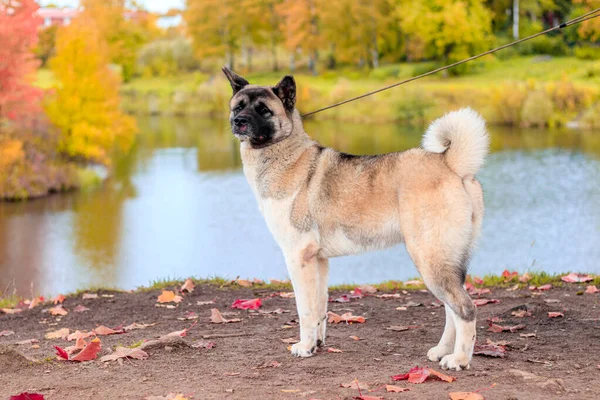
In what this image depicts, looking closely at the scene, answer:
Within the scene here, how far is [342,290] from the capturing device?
33.8 feet

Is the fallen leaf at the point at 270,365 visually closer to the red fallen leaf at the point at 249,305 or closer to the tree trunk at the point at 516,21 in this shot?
the red fallen leaf at the point at 249,305

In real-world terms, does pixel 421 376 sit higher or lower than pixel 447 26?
lower

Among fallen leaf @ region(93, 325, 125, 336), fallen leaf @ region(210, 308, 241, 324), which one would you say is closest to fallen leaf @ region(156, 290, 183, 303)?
fallen leaf @ region(210, 308, 241, 324)

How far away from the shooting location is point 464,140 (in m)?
6.21

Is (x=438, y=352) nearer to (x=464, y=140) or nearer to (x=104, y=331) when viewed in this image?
(x=464, y=140)

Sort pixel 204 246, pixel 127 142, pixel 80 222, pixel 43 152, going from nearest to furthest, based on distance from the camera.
→ pixel 204 246
pixel 80 222
pixel 43 152
pixel 127 142

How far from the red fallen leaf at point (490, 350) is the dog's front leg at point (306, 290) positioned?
4.40 feet

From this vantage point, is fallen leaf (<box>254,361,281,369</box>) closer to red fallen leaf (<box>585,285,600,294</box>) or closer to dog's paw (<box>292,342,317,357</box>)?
dog's paw (<box>292,342,317,357</box>)

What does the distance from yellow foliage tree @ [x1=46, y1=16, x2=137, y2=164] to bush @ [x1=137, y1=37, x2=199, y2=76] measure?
4428 centimetres

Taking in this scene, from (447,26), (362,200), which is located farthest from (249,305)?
(447,26)

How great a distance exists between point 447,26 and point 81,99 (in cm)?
3325

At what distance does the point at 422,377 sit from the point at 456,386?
0.25m

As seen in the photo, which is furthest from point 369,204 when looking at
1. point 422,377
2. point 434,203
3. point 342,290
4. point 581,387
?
point 342,290

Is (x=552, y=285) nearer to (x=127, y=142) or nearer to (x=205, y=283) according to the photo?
(x=205, y=283)
